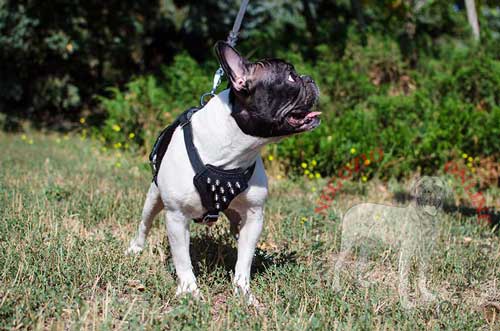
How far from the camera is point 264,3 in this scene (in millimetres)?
12062

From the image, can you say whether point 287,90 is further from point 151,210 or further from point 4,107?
point 4,107

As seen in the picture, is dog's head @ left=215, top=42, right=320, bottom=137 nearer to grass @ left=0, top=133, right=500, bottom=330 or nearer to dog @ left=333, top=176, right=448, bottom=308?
dog @ left=333, top=176, right=448, bottom=308

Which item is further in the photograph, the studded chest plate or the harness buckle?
the harness buckle

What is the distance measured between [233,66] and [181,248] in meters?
1.15

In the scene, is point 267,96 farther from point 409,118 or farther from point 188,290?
point 409,118

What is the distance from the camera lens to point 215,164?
3248 millimetres

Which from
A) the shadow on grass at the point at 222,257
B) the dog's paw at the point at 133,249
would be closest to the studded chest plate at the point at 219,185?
the shadow on grass at the point at 222,257

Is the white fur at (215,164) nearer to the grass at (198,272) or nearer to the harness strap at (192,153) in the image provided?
the harness strap at (192,153)

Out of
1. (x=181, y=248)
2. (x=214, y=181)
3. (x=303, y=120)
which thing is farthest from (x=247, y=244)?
(x=303, y=120)

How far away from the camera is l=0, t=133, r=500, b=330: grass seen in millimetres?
3104

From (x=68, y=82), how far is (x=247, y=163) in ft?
31.6

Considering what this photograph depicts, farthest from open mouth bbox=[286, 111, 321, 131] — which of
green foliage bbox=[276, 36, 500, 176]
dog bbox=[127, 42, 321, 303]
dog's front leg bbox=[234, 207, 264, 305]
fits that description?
green foliage bbox=[276, 36, 500, 176]

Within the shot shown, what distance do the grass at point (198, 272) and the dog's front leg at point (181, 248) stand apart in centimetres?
11

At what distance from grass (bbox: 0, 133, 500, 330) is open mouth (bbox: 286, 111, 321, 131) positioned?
3.42ft
